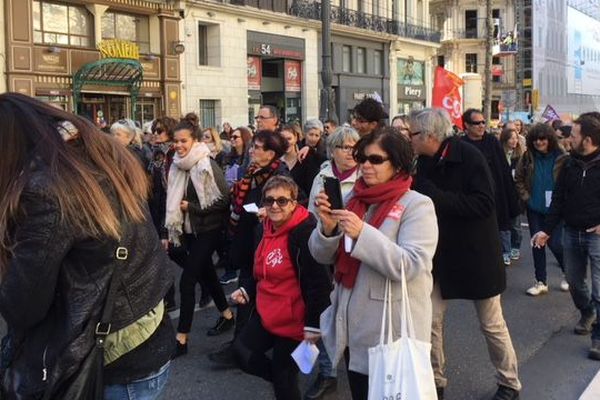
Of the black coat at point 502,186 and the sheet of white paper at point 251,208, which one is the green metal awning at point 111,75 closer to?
the black coat at point 502,186

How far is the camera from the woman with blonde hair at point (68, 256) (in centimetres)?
198

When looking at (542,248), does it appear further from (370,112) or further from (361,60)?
(361,60)

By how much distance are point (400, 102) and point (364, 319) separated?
37.7 metres

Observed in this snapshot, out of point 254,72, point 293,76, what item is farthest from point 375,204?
point 293,76

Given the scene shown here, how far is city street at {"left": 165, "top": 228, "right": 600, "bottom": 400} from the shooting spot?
15.3 feet

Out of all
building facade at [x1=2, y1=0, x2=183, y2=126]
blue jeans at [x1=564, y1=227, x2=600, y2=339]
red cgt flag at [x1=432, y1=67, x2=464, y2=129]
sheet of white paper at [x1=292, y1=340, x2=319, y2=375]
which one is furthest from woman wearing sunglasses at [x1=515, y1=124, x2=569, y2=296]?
building facade at [x1=2, y1=0, x2=183, y2=126]

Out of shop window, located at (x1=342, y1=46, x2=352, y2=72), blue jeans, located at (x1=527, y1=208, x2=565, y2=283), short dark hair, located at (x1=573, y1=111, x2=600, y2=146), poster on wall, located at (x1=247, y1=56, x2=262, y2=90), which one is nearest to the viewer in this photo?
short dark hair, located at (x1=573, y1=111, x2=600, y2=146)

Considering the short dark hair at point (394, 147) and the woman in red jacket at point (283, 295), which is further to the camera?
the woman in red jacket at point (283, 295)

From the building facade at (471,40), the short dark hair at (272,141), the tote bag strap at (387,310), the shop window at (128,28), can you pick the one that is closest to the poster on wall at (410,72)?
the shop window at (128,28)

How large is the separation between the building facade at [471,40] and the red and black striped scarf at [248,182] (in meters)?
59.3

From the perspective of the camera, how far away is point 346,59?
112 ft

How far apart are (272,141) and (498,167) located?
9.61ft

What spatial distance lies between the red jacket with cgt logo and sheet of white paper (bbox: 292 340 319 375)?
0.76 ft

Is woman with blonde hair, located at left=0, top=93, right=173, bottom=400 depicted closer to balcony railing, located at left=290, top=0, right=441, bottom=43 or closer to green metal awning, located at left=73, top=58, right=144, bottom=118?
green metal awning, located at left=73, top=58, right=144, bottom=118
